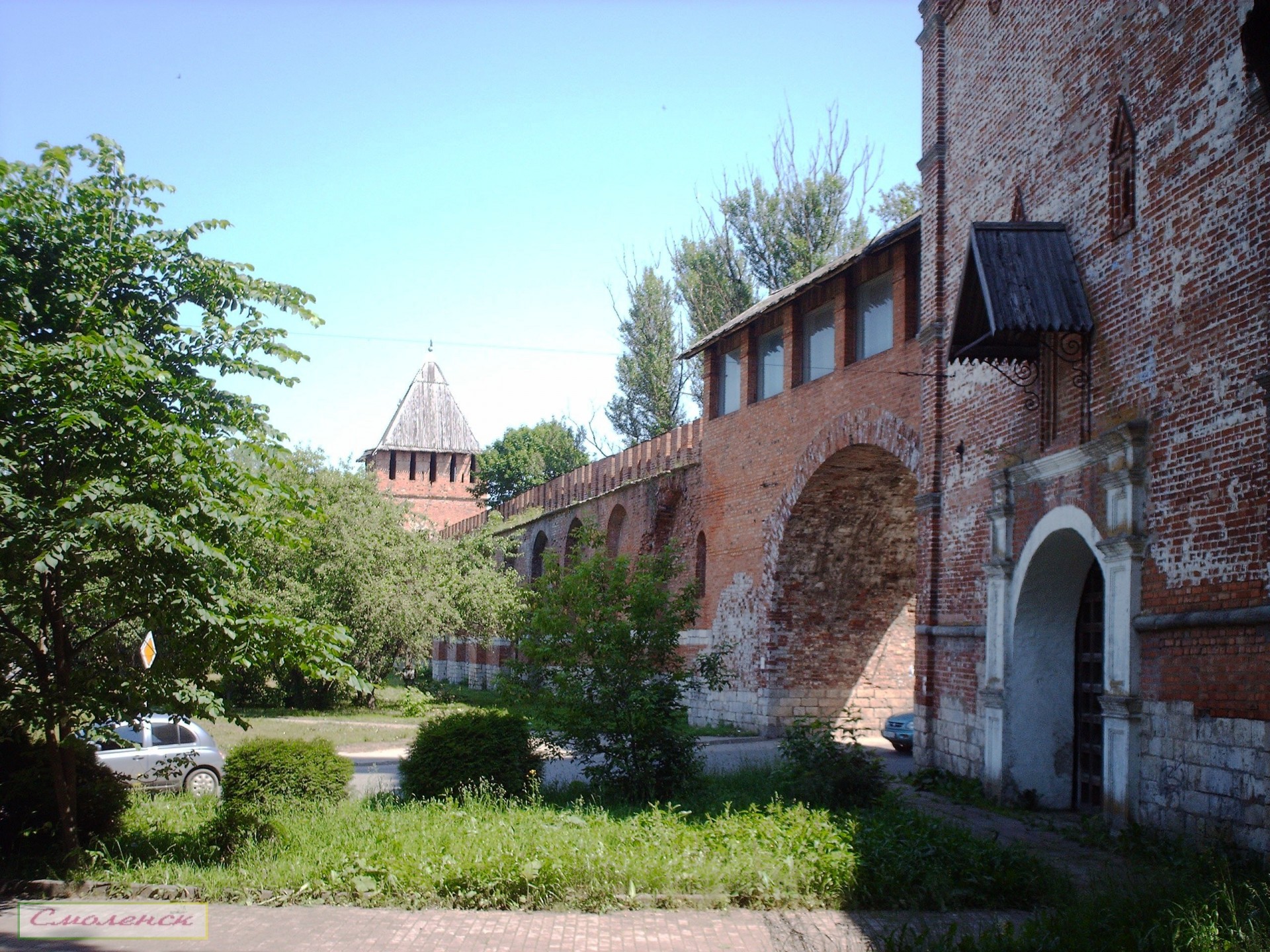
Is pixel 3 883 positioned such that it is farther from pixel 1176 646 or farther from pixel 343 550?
pixel 343 550

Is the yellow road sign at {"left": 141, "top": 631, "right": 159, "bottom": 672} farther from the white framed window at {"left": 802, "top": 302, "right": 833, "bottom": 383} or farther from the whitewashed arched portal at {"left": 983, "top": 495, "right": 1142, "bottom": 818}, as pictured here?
the white framed window at {"left": 802, "top": 302, "right": 833, "bottom": 383}

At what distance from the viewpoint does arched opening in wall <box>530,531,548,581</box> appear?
124ft

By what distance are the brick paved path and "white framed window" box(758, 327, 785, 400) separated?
48.7 ft

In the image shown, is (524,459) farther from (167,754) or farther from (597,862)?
(597,862)

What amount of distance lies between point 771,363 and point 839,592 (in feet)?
15.2

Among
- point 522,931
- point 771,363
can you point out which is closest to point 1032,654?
point 522,931

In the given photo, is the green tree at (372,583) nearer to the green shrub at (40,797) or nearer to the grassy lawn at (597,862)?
the green shrub at (40,797)

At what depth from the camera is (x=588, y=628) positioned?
40.4ft

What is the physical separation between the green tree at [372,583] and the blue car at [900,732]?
40.1 feet

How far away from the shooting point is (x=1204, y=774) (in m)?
8.76

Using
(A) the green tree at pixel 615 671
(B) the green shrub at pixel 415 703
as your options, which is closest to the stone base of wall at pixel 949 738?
(A) the green tree at pixel 615 671

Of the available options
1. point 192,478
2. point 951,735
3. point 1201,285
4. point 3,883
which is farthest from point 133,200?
point 951,735

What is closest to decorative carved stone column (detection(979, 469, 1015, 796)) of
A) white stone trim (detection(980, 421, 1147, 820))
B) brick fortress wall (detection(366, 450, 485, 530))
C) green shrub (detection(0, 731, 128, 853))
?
white stone trim (detection(980, 421, 1147, 820))

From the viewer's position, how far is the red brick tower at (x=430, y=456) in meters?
56.5
